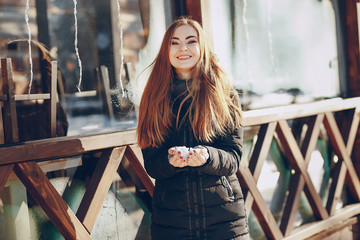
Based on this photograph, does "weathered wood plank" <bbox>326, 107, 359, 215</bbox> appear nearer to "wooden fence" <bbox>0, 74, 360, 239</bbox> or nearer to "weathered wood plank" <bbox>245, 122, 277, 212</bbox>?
"wooden fence" <bbox>0, 74, 360, 239</bbox>

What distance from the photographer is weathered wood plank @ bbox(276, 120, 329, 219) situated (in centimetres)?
404

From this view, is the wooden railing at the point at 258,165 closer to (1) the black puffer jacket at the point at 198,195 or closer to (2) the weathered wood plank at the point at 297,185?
(2) the weathered wood plank at the point at 297,185

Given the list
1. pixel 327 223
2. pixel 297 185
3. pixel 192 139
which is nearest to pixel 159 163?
pixel 192 139

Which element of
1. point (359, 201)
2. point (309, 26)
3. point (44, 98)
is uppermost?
point (309, 26)

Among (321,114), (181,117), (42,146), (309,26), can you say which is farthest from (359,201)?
(42,146)

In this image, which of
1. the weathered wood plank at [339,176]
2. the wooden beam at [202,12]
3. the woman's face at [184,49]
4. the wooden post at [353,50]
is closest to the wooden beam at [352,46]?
the wooden post at [353,50]

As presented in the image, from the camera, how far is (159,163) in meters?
2.20

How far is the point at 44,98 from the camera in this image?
2758 mm

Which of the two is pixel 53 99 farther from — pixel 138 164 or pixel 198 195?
pixel 198 195

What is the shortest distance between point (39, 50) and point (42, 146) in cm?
61

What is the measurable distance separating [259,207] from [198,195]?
5.47 ft

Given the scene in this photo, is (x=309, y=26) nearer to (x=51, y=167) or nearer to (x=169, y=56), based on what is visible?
(x=169, y=56)

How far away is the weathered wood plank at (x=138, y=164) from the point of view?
300cm

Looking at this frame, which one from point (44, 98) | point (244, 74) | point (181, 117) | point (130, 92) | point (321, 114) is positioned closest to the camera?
point (181, 117)
